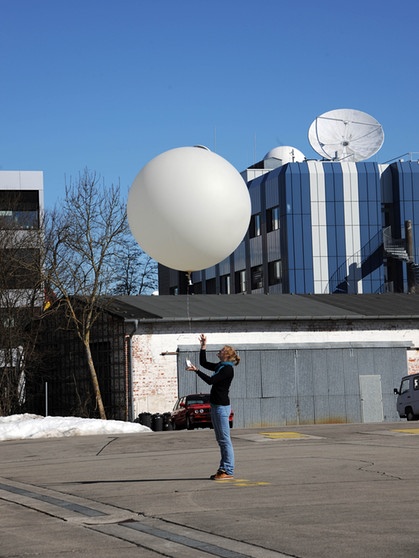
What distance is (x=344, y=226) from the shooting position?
78000 mm

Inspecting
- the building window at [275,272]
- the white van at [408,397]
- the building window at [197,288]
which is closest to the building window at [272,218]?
the building window at [275,272]

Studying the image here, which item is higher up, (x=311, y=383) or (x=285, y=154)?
(x=285, y=154)

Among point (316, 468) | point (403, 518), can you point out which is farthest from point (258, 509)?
point (316, 468)

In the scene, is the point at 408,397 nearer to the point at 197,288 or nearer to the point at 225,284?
the point at 225,284

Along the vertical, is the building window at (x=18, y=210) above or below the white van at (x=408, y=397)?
above

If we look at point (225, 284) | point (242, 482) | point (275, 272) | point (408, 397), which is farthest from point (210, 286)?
point (242, 482)

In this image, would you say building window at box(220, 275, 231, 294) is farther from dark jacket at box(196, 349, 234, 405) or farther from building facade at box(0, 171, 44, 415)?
dark jacket at box(196, 349, 234, 405)

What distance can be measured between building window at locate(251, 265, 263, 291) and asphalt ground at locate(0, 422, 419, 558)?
62.7 metres

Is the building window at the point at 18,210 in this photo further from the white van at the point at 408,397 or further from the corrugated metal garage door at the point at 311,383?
the white van at the point at 408,397

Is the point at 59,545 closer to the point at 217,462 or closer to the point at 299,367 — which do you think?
the point at 217,462

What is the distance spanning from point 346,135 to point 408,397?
4518 cm

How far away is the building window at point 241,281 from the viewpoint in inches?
3376

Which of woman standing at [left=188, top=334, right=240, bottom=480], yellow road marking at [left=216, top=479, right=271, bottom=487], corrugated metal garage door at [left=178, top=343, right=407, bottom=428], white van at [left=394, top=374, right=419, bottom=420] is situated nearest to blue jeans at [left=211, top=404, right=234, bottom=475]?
woman standing at [left=188, top=334, right=240, bottom=480]

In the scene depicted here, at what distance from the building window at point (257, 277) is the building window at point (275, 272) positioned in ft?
5.98
